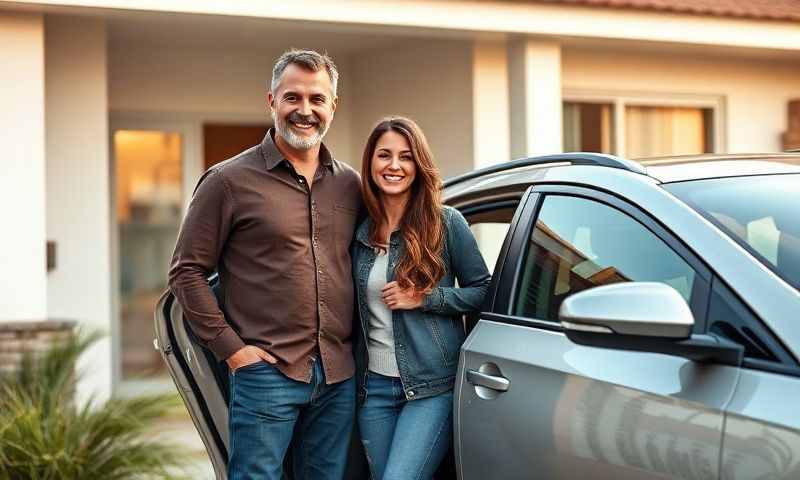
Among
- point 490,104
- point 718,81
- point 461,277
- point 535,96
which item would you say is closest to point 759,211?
point 461,277

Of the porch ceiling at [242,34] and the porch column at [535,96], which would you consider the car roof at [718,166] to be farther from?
the porch column at [535,96]

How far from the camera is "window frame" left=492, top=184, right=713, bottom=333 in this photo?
2.92 metres

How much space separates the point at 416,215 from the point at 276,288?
49 cm

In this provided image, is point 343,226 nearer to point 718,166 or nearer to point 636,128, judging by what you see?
point 718,166

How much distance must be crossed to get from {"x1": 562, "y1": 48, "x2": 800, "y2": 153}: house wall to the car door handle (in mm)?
7027

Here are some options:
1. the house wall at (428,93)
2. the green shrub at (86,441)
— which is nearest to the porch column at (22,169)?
the green shrub at (86,441)

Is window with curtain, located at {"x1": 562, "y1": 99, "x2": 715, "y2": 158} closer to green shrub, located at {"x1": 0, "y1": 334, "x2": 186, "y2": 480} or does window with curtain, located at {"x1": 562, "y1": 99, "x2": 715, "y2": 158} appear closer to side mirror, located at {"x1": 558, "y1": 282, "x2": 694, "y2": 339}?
green shrub, located at {"x1": 0, "y1": 334, "x2": 186, "y2": 480}

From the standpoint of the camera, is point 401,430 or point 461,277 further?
point 461,277

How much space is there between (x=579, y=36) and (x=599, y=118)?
1549 millimetres

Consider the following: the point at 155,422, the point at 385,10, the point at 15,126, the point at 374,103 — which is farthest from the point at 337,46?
the point at 155,422

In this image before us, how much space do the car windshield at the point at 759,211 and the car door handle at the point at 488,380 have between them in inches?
27.7

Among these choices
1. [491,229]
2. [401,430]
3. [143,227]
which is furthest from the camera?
[143,227]

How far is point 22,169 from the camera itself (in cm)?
764

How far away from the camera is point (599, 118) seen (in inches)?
408
